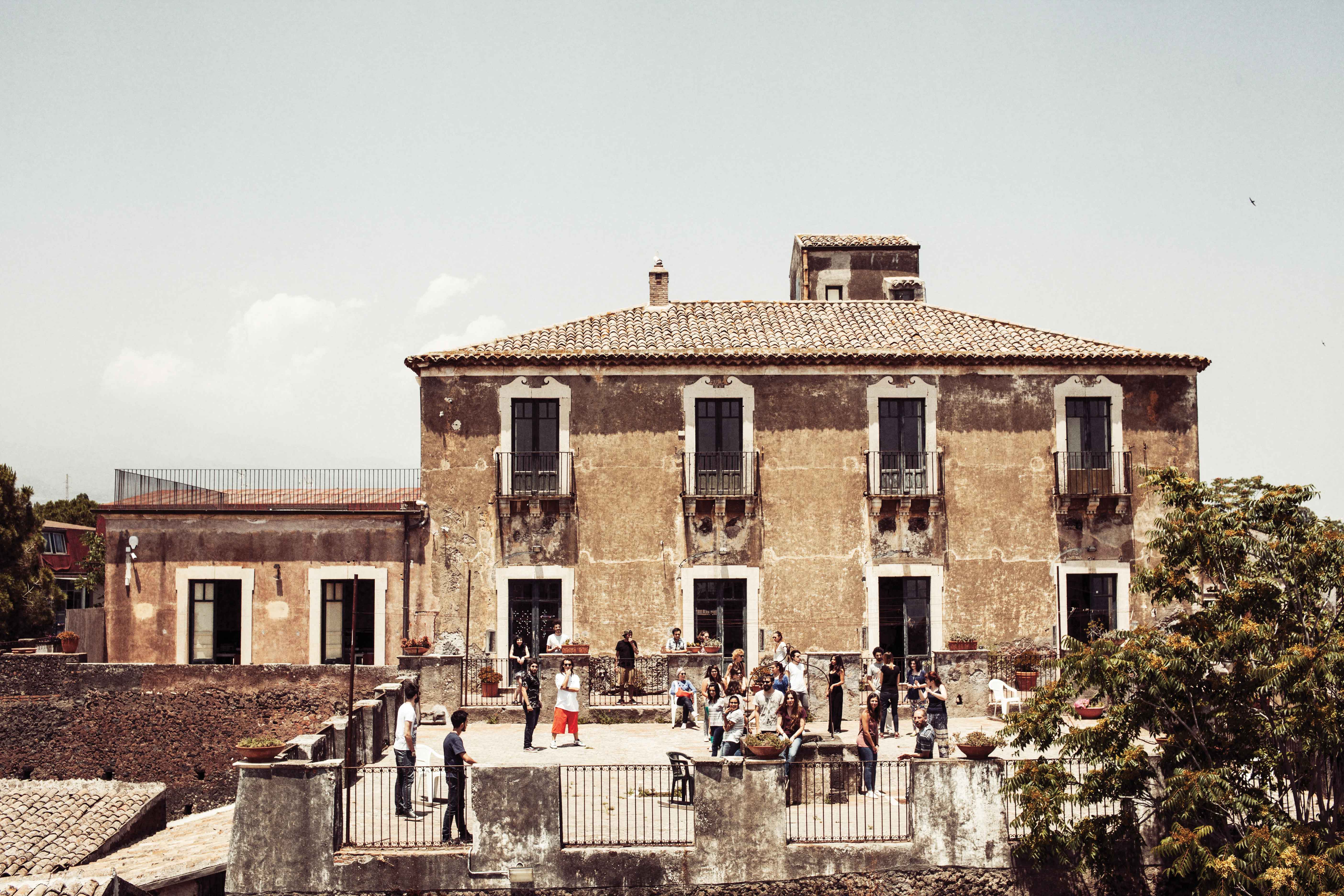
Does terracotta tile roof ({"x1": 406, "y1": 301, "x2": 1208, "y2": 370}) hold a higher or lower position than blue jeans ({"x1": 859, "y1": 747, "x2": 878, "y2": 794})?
higher

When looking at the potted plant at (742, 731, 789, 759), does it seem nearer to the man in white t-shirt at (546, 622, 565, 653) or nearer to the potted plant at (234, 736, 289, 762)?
the potted plant at (234, 736, 289, 762)

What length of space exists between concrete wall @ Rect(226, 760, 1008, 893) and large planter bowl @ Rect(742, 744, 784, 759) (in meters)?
0.12

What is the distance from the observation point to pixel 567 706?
1884 centimetres

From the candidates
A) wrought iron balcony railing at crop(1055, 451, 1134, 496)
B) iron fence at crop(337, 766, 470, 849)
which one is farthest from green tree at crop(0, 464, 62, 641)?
wrought iron balcony railing at crop(1055, 451, 1134, 496)

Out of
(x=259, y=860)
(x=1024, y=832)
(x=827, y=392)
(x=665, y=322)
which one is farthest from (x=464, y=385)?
(x=1024, y=832)

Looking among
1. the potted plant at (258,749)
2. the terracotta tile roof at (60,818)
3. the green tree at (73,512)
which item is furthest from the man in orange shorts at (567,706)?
the green tree at (73,512)

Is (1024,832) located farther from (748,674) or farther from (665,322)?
(665,322)

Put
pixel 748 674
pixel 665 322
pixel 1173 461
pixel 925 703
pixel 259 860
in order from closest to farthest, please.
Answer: pixel 259 860, pixel 925 703, pixel 748 674, pixel 1173 461, pixel 665 322

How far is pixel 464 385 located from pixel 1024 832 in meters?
15.4

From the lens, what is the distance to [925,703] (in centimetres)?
1806

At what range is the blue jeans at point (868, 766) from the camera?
48.8ft

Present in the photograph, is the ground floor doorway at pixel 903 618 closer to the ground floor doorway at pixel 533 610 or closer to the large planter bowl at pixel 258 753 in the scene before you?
the ground floor doorway at pixel 533 610

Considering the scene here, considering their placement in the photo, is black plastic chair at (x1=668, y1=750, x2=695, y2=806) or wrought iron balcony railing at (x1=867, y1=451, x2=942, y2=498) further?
wrought iron balcony railing at (x1=867, y1=451, x2=942, y2=498)

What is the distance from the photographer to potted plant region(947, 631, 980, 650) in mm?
24875
